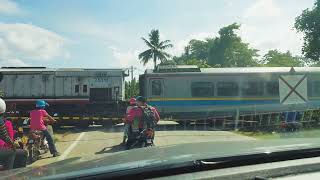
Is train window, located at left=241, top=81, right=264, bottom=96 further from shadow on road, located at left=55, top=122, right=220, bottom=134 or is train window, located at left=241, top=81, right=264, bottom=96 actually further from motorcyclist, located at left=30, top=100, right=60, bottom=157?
motorcyclist, located at left=30, top=100, right=60, bottom=157

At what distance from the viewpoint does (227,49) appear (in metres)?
88.0

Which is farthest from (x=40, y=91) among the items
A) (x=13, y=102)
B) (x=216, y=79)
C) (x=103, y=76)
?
(x=216, y=79)

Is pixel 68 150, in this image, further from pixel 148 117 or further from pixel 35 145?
pixel 148 117

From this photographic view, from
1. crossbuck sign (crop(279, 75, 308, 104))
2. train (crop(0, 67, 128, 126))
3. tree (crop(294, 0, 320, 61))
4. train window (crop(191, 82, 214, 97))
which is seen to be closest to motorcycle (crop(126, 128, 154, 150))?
crossbuck sign (crop(279, 75, 308, 104))

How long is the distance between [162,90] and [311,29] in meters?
23.1

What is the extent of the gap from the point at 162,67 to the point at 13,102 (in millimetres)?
7965

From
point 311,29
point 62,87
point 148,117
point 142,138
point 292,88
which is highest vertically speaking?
point 311,29

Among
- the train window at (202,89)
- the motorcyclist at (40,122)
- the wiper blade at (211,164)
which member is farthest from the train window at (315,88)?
the wiper blade at (211,164)

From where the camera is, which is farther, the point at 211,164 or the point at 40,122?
the point at 40,122

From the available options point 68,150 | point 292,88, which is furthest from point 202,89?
point 292,88

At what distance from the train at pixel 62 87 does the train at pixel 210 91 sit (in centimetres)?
191

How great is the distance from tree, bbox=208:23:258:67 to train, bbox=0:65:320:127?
56.9 m

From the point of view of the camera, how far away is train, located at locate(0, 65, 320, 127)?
28.4m

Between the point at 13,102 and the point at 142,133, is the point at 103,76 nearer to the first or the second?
the point at 13,102
